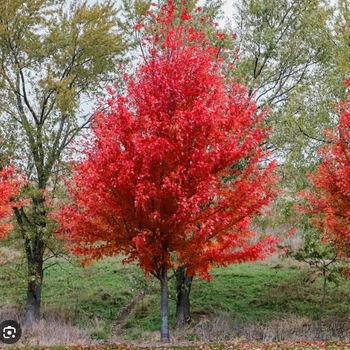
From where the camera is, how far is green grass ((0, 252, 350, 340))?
18.6m

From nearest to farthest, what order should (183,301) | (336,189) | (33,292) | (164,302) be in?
1. (164,302)
2. (336,189)
3. (183,301)
4. (33,292)

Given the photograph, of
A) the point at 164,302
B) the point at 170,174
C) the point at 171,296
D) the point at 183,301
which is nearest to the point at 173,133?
the point at 170,174

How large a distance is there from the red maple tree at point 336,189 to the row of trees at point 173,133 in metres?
0.06

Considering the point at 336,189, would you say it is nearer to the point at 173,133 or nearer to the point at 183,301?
the point at 173,133

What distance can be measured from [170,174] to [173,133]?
974 millimetres

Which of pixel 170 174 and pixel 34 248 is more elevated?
pixel 170 174

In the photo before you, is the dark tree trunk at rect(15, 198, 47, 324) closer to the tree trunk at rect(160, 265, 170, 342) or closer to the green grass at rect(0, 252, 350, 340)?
the green grass at rect(0, 252, 350, 340)

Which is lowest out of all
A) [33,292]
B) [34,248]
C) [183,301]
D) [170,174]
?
[183,301]

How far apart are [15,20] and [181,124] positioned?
10.6 metres

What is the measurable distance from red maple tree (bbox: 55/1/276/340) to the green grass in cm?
588

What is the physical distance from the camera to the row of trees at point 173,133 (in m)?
11.4

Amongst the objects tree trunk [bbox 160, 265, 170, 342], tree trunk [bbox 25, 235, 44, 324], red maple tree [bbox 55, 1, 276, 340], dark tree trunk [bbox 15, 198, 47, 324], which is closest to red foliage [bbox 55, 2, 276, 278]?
red maple tree [bbox 55, 1, 276, 340]

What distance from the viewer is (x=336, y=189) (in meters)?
13.8

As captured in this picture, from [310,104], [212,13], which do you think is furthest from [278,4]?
[310,104]
